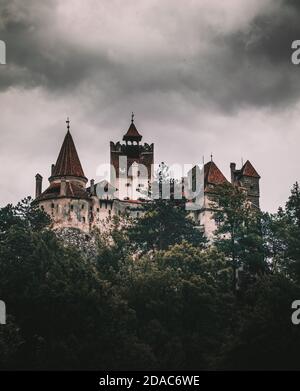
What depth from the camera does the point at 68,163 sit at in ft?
308

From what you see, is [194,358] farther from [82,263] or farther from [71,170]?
[71,170]

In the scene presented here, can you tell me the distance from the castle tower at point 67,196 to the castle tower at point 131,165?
22.8 ft

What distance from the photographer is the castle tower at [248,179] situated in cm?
9694

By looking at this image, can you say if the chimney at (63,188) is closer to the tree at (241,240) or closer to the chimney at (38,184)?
the chimney at (38,184)

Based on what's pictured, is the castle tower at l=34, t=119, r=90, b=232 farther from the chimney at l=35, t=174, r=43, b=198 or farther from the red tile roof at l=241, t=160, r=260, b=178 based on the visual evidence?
the red tile roof at l=241, t=160, r=260, b=178

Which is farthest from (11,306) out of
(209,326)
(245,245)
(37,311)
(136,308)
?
(245,245)

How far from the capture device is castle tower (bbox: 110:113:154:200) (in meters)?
100


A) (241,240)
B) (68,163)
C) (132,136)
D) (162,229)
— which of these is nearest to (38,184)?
(68,163)

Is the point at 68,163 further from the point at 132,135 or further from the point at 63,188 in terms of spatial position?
the point at 132,135

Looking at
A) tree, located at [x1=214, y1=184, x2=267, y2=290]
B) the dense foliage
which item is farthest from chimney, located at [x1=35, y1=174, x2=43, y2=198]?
the dense foliage

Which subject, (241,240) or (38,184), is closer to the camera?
(241,240)

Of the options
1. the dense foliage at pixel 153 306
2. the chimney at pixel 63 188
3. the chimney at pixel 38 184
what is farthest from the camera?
the chimney at pixel 38 184

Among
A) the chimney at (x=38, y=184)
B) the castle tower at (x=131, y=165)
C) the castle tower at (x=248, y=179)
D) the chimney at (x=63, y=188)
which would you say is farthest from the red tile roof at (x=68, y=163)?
the castle tower at (x=248, y=179)

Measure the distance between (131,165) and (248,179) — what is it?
1567 cm
